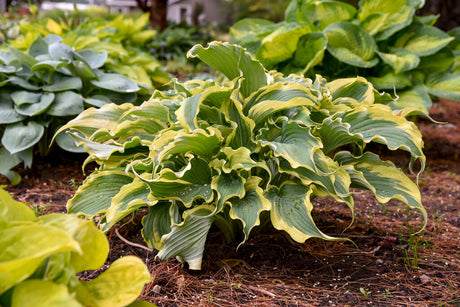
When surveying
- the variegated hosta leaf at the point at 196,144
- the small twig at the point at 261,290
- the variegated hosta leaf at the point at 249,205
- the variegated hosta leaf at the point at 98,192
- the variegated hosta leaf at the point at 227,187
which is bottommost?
the small twig at the point at 261,290

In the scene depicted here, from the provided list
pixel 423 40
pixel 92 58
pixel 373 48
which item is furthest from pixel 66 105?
pixel 423 40

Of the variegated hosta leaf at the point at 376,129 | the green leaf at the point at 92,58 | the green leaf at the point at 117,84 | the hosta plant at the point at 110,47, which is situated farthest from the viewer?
the hosta plant at the point at 110,47

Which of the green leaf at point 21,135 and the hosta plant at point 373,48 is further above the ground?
the hosta plant at point 373,48

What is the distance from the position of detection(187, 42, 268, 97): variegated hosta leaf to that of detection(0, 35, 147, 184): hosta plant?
55.3 inches

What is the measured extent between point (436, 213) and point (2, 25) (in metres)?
5.92

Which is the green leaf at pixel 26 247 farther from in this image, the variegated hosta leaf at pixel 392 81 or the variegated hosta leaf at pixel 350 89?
the variegated hosta leaf at pixel 392 81

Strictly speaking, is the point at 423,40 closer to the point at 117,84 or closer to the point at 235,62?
the point at 235,62

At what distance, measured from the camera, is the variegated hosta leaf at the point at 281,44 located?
3285 mm

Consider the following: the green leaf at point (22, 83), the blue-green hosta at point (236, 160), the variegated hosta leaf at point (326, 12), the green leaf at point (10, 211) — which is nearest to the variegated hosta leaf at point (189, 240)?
the blue-green hosta at point (236, 160)

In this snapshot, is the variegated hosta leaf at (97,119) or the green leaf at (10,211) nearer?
the green leaf at (10,211)

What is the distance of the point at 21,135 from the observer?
8.96ft

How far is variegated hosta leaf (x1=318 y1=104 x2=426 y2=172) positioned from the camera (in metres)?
1.65

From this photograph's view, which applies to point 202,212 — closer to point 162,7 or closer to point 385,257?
point 385,257

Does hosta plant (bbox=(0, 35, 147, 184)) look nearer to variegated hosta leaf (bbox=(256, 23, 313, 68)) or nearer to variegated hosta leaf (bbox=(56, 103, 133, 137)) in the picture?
variegated hosta leaf (bbox=(56, 103, 133, 137))
